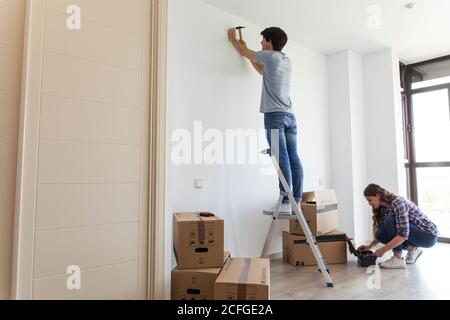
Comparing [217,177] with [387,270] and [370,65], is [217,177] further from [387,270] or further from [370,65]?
[370,65]

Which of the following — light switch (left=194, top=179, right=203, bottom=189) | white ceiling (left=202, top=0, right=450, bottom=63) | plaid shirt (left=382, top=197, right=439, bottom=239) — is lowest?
plaid shirt (left=382, top=197, right=439, bottom=239)

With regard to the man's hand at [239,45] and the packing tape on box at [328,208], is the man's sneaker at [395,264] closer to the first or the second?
the packing tape on box at [328,208]

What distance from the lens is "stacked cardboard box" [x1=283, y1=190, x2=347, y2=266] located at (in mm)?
3164

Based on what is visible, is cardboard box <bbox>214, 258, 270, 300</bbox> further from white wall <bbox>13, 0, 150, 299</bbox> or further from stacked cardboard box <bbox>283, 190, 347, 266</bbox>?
stacked cardboard box <bbox>283, 190, 347, 266</bbox>

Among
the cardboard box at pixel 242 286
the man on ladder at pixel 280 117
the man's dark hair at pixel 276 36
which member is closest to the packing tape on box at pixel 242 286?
the cardboard box at pixel 242 286

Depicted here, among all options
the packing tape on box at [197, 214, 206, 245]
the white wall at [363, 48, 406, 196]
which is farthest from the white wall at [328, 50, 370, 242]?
the packing tape on box at [197, 214, 206, 245]

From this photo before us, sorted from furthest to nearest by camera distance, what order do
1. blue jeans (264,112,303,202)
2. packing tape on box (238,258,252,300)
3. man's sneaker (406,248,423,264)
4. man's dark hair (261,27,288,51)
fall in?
man's sneaker (406,248,423,264) → man's dark hair (261,27,288,51) → blue jeans (264,112,303,202) → packing tape on box (238,258,252,300)

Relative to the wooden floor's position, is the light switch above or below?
above

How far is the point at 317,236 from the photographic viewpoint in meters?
3.15

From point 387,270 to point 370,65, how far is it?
280 centimetres

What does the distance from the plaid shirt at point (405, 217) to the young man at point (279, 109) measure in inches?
37.7

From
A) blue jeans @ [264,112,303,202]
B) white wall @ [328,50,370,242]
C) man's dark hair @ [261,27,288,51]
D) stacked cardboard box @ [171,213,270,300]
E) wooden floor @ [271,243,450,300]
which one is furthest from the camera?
white wall @ [328,50,370,242]

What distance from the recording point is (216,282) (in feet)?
5.95

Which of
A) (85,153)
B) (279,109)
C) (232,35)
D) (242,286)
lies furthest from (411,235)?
(85,153)
